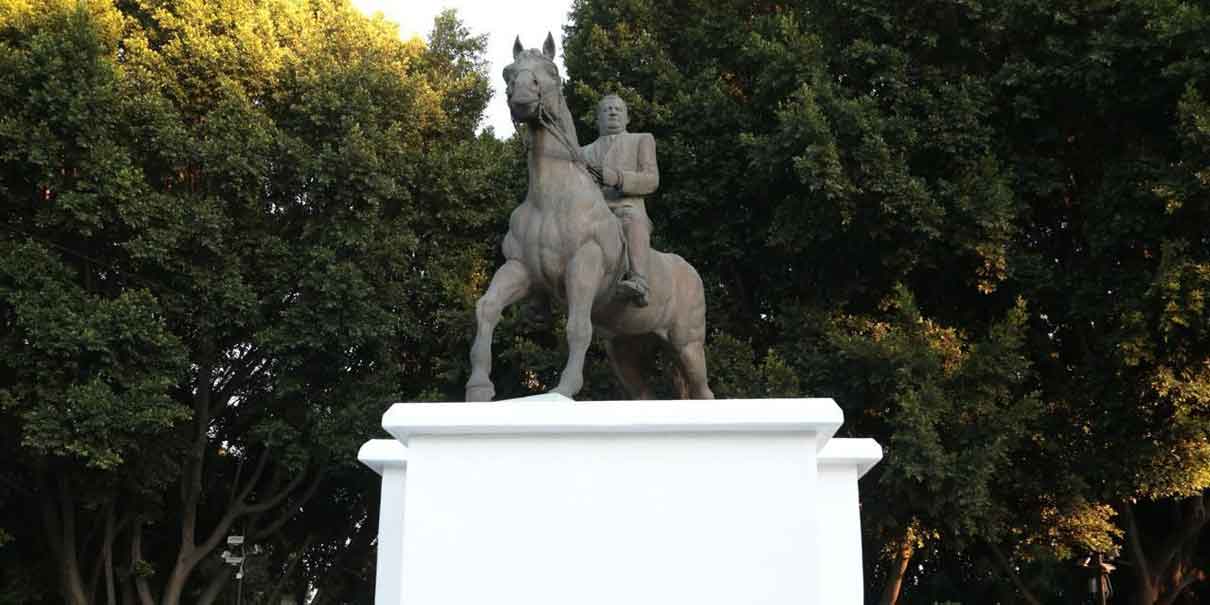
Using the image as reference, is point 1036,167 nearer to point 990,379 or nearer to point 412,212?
point 990,379

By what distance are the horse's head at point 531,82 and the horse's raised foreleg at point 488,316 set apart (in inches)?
34.3

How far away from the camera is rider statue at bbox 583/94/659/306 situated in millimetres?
6973

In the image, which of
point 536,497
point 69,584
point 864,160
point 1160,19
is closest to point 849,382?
point 864,160

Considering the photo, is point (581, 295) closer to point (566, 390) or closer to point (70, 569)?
point (566, 390)

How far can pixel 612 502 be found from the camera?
5375 millimetres

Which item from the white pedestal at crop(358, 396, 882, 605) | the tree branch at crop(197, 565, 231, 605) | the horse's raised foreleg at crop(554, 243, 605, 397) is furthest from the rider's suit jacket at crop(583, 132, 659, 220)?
the tree branch at crop(197, 565, 231, 605)

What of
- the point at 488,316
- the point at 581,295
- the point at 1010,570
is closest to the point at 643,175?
the point at 581,295

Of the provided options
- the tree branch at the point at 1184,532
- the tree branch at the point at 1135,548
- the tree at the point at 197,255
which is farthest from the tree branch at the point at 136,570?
the tree branch at the point at 1184,532

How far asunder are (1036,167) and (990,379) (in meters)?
2.89

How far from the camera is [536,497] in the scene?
5.42 meters

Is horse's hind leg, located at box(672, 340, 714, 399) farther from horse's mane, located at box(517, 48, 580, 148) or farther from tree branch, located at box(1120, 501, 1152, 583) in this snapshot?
tree branch, located at box(1120, 501, 1152, 583)

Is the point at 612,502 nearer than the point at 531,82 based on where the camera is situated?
Yes

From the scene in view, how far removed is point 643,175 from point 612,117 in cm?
53

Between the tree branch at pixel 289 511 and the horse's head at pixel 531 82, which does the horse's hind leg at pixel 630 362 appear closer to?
the horse's head at pixel 531 82
